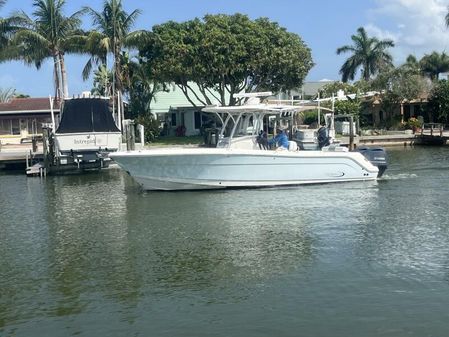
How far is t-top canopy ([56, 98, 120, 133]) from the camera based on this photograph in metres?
27.4

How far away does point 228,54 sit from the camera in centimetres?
4038

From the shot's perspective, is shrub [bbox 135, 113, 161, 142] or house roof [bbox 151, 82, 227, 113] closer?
shrub [bbox 135, 113, 161, 142]

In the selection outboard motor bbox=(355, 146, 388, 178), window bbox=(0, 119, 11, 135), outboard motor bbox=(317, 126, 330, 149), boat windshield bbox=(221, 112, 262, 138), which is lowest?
outboard motor bbox=(355, 146, 388, 178)

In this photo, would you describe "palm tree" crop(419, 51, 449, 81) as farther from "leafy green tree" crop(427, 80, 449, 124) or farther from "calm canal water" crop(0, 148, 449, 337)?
"calm canal water" crop(0, 148, 449, 337)

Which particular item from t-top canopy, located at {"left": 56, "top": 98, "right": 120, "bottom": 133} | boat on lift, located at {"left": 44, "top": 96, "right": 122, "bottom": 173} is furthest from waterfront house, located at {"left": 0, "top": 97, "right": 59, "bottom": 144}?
boat on lift, located at {"left": 44, "top": 96, "right": 122, "bottom": 173}

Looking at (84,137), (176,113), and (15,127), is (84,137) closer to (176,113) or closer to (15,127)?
(176,113)

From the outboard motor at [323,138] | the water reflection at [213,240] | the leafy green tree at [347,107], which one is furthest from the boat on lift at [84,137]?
the leafy green tree at [347,107]

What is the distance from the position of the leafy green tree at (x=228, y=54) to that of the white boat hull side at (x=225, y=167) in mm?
21324

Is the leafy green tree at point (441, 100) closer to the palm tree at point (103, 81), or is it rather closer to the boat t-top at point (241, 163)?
the palm tree at point (103, 81)

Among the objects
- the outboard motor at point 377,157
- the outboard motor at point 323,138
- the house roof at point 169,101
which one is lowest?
the outboard motor at point 377,157

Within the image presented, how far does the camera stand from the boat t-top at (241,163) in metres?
19.2

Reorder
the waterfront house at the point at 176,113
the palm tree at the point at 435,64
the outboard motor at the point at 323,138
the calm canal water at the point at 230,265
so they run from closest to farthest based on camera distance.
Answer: the calm canal water at the point at 230,265 → the outboard motor at the point at 323,138 → the waterfront house at the point at 176,113 → the palm tree at the point at 435,64

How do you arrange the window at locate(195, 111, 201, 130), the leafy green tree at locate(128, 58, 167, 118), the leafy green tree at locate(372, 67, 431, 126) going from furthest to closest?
1. the window at locate(195, 111, 201, 130)
2. the leafy green tree at locate(372, 67, 431, 126)
3. the leafy green tree at locate(128, 58, 167, 118)

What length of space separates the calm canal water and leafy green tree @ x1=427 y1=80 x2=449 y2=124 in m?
32.5
